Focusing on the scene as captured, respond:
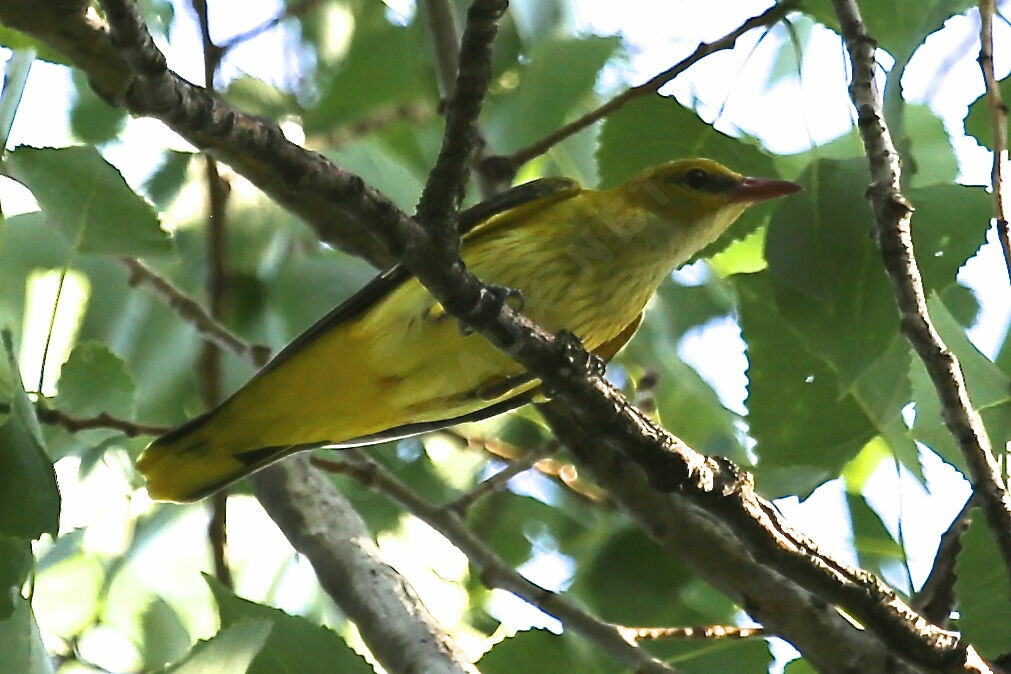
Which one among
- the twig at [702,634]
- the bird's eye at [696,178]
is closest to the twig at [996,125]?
the twig at [702,634]

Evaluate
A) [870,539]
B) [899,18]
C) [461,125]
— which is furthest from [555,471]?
[461,125]

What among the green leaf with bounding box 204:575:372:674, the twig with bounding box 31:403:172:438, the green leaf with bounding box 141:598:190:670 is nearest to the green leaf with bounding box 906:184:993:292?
the green leaf with bounding box 204:575:372:674

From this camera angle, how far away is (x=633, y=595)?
115 inches

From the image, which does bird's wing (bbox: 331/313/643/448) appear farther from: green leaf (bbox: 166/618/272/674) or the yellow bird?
green leaf (bbox: 166/618/272/674)

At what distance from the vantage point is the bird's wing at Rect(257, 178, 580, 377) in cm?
263

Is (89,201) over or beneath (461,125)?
over

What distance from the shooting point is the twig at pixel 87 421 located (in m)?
2.27

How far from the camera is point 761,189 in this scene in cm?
275

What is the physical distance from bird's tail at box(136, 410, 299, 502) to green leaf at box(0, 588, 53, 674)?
88 cm

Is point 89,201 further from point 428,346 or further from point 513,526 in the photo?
point 513,526

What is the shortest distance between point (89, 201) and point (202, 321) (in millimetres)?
765

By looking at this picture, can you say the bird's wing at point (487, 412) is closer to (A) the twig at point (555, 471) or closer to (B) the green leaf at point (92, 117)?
(A) the twig at point (555, 471)

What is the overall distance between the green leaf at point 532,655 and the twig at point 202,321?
3.03 feet

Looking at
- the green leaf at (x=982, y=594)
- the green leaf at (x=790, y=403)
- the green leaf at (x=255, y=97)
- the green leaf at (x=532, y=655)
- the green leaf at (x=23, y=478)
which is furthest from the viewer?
the green leaf at (x=255, y=97)
